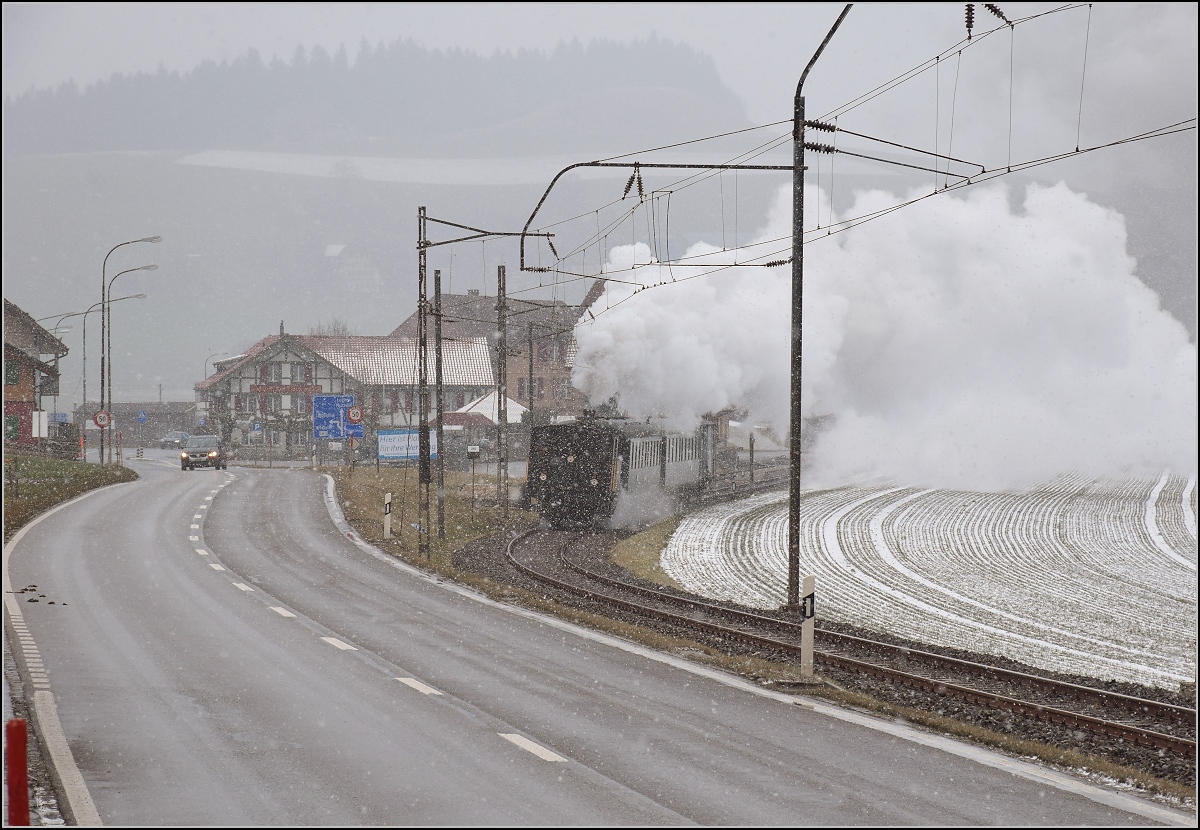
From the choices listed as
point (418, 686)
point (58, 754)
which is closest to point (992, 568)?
point (418, 686)

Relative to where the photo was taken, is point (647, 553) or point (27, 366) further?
point (27, 366)

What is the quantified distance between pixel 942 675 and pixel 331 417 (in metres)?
40.3

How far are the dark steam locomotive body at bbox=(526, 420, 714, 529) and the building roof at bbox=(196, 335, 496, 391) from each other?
49.1 metres

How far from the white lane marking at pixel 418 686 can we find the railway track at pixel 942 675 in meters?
5.56

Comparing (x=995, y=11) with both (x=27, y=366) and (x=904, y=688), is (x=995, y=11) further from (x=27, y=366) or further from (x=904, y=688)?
(x=27, y=366)

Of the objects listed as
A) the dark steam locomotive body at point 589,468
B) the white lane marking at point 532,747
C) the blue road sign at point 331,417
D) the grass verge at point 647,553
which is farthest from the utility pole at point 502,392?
the white lane marking at point 532,747

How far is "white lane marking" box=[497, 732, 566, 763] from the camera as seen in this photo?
9.74 meters

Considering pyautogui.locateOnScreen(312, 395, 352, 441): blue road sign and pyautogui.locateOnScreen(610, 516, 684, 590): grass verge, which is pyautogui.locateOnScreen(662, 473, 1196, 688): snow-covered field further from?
pyautogui.locateOnScreen(312, 395, 352, 441): blue road sign

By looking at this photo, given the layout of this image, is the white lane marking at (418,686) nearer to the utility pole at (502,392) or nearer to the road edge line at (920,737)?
the road edge line at (920,737)

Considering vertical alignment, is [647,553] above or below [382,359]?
below

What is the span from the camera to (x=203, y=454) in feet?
195

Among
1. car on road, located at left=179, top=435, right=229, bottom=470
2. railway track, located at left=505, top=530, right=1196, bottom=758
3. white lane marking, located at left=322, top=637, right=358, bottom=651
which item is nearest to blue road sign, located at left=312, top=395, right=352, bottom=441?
car on road, located at left=179, top=435, right=229, bottom=470

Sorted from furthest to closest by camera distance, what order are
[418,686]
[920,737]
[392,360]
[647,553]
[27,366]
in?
1. [392,360]
2. [27,366]
3. [647,553]
4. [418,686]
5. [920,737]

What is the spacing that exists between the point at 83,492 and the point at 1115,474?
171 ft
